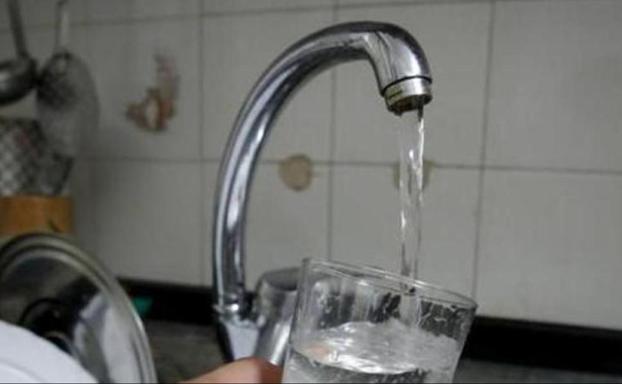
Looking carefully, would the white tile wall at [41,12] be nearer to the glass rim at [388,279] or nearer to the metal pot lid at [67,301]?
the metal pot lid at [67,301]

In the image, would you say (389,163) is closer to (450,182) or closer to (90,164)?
(450,182)

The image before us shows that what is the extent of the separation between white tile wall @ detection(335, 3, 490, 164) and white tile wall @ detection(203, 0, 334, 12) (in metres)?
0.03

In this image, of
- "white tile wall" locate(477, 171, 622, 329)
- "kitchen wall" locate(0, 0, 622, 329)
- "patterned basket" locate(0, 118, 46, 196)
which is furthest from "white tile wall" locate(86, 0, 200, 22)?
"white tile wall" locate(477, 171, 622, 329)

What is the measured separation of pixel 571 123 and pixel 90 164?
0.62 meters

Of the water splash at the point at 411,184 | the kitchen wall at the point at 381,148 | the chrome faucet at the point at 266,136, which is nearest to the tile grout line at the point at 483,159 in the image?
the kitchen wall at the point at 381,148

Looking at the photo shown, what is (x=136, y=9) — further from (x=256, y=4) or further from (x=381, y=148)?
(x=381, y=148)

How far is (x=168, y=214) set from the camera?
647 millimetres

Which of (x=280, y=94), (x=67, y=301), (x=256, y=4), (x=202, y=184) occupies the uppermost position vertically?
(x=256, y=4)

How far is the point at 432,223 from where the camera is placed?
528 mm

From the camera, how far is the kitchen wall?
0.45 meters

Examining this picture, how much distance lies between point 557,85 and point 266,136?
11.7 inches

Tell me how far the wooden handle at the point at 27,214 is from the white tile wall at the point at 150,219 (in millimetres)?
83

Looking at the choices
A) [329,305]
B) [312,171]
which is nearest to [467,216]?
[312,171]

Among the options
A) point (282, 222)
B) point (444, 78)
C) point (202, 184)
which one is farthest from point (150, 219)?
point (444, 78)
